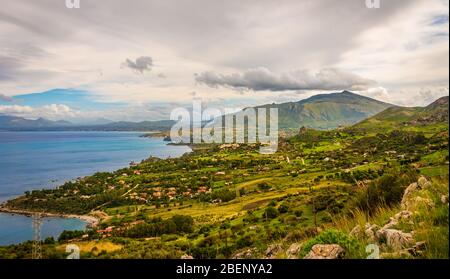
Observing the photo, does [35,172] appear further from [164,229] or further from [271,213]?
[271,213]

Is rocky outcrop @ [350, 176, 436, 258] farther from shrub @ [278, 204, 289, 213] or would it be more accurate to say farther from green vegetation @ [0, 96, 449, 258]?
shrub @ [278, 204, 289, 213]

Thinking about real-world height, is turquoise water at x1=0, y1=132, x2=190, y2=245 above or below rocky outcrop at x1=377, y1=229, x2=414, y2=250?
below

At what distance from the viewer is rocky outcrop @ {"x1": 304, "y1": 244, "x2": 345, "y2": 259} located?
2.88 metres

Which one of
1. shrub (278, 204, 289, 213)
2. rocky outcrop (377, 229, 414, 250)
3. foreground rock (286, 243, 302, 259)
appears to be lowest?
shrub (278, 204, 289, 213)

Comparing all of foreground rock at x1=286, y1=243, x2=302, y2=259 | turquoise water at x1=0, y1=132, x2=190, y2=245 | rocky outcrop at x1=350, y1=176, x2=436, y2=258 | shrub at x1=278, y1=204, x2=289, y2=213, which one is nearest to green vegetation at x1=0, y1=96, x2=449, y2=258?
rocky outcrop at x1=350, y1=176, x2=436, y2=258

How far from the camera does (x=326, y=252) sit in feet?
9.61

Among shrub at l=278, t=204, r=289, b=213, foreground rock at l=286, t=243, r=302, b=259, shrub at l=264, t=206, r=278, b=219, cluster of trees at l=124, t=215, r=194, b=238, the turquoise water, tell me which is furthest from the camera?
the turquoise water

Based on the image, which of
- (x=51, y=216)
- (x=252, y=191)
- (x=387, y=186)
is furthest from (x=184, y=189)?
(x=387, y=186)

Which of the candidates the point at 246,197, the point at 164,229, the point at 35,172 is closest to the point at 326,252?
the point at 164,229

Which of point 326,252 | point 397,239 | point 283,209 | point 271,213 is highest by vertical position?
point 397,239

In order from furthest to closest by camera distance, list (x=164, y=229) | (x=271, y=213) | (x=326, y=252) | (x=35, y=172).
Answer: (x=35, y=172) < (x=164, y=229) < (x=271, y=213) < (x=326, y=252)

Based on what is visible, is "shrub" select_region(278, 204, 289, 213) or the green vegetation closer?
the green vegetation
